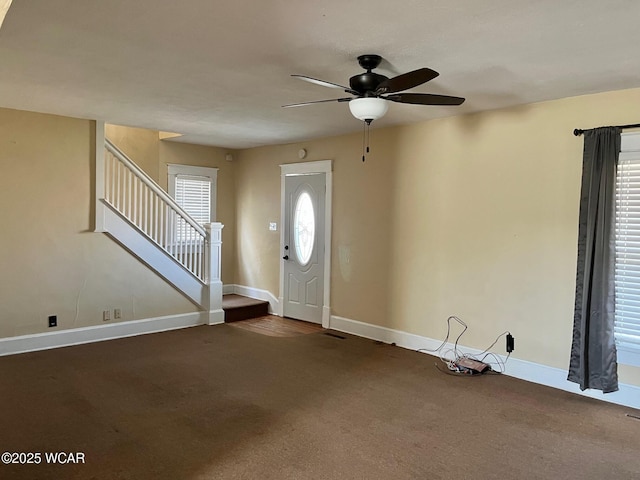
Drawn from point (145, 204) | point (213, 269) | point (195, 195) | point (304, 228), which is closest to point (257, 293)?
point (213, 269)

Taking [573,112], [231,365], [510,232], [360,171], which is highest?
[573,112]

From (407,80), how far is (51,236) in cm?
430

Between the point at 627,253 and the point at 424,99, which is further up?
the point at 424,99

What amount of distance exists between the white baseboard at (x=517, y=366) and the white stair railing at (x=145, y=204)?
2164 mm

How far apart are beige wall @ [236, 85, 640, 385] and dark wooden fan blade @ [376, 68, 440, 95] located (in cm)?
202

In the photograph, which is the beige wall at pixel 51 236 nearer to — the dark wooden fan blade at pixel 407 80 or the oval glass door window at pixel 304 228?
the oval glass door window at pixel 304 228

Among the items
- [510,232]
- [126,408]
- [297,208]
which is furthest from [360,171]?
[126,408]

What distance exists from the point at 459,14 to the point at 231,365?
372cm

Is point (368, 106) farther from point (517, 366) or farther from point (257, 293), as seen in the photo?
point (257, 293)

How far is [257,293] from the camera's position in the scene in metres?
7.45

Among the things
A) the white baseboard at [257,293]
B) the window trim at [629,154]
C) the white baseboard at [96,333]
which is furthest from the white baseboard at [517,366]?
the white baseboard at [96,333]

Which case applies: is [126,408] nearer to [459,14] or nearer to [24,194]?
[24,194]

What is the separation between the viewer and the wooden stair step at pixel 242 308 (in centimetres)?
661

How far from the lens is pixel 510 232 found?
4.45m
